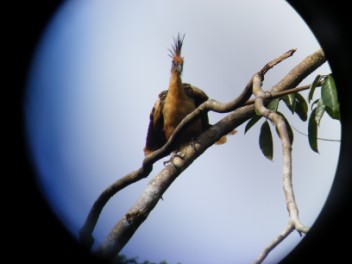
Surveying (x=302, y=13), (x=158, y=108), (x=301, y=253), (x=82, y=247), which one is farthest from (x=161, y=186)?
(x=158, y=108)

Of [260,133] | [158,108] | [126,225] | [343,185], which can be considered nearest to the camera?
[126,225]

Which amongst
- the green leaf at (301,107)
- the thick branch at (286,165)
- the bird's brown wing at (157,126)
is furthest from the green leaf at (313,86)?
the bird's brown wing at (157,126)

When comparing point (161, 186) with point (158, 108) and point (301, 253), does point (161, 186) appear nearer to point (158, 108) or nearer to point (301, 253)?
point (301, 253)

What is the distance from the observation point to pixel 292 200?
59.7 inches

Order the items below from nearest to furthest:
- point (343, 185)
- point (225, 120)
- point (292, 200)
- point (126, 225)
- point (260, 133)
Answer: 1. point (292, 200)
2. point (126, 225)
3. point (343, 185)
4. point (260, 133)
5. point (225, 120)

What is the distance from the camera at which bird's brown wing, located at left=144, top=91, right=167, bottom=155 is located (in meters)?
3.58

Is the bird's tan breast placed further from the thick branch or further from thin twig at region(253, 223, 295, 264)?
thin twig at region(253, 223, 295, 264)

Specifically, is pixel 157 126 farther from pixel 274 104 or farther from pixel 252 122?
pixel 274 104

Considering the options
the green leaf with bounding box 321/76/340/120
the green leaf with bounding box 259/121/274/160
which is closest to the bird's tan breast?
the green leaf with bounding box 259/121/274/160

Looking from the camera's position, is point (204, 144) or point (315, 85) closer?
point (315, 85)

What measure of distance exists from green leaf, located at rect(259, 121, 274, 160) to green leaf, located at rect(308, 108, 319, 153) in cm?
26

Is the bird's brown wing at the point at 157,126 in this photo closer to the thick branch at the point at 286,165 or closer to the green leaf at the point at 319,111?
the green leaf at the point at 319,111

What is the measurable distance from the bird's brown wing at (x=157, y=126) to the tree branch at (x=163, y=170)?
903 millimetres

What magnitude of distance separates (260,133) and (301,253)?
2.09 feet
